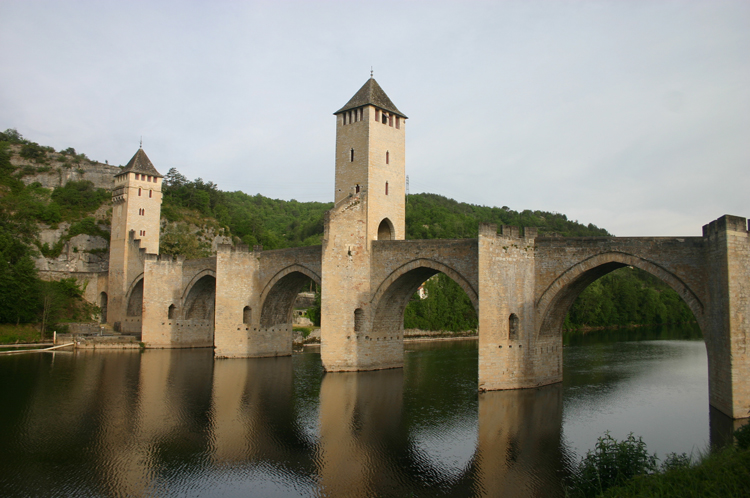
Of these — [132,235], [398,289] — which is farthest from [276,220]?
[398,289]

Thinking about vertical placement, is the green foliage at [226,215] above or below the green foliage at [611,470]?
above

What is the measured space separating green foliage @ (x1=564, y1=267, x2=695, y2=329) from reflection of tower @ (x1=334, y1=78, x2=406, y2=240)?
103ft

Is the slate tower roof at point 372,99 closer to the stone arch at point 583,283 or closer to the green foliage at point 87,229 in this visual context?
the stone arch at point 583,283

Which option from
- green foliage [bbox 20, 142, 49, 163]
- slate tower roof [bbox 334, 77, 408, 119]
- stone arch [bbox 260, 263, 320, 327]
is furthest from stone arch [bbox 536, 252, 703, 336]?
green foliage [bbox 20, 142, 49, 163]

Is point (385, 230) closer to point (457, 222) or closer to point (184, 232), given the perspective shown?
point (184, 232)

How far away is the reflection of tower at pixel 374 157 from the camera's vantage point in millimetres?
22328

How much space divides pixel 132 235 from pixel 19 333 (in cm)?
925

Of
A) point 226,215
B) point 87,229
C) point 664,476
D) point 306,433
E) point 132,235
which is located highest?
point 226,215

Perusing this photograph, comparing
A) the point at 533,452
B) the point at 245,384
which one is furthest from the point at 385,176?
the point at 533,452

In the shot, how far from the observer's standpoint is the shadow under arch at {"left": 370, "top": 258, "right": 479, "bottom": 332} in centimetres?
2005

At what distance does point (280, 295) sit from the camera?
88.7ft

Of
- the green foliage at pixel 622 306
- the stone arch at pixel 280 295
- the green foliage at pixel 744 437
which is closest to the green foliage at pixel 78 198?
the stone arch at pixel 280 295

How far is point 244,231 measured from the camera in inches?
2233

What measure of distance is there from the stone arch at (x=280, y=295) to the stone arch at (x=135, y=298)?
44.8 ft
